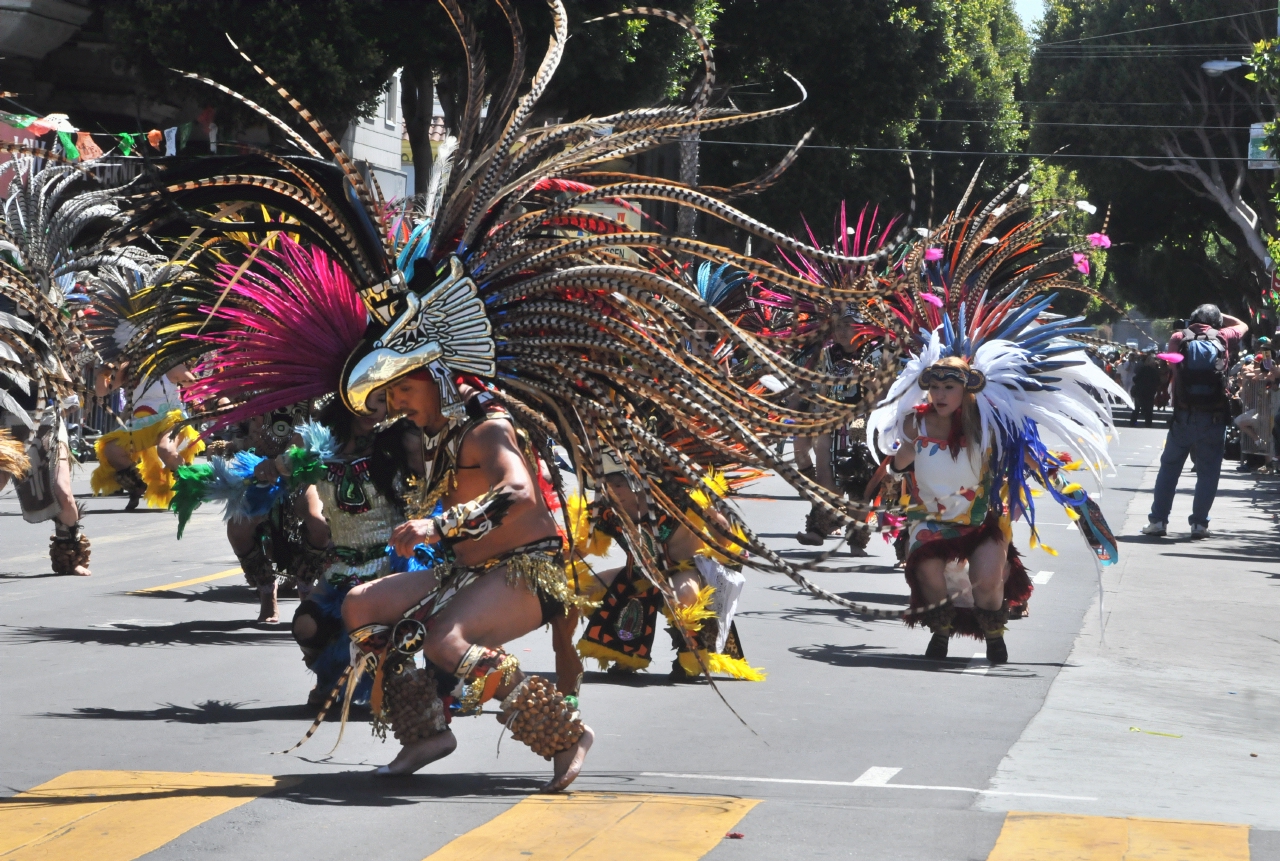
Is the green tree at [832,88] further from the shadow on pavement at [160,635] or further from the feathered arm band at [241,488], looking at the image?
the feathered arm band at [241,488]

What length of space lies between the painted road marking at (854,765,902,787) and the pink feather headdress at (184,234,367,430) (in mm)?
2269

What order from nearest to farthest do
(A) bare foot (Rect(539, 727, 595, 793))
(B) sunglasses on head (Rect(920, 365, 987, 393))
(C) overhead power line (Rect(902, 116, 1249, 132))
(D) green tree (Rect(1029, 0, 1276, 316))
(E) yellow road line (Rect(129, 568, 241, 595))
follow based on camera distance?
(A) bare foot (Rect(539, 727, 595, 793)), (B) sunglasses on head (Rect(920, 365, 987, 393)), (E) yellow road line (Rect(129, 568, 241, 595)), (D) green tree (Rect(1029, 0, 1276, 316)), (C) overhead power line (Rect(902, 116, 1249, 132))

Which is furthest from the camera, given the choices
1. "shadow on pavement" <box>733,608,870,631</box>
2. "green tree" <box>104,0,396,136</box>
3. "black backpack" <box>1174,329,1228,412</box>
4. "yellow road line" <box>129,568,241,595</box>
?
"green tree" <box>104,0,396,136</box>

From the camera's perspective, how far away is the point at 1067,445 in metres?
8.73

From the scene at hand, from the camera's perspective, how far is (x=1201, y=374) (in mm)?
15117

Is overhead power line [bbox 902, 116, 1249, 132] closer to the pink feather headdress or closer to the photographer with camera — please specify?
the photographer with camera

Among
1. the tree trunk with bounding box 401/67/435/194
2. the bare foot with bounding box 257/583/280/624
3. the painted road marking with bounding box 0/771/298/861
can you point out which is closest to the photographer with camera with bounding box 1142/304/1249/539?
the bare foot with bounding box 257/583/280/624

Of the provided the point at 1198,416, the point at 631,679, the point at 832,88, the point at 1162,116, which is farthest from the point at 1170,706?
the point at 1162,116

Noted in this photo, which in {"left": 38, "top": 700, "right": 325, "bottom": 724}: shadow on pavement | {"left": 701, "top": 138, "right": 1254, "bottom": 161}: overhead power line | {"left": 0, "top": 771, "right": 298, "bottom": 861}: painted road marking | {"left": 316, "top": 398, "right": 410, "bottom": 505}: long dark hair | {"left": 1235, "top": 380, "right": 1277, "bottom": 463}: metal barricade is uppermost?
{"left": 701, "top": 138, "right": 1254, "bottom": 161}: overhead power line

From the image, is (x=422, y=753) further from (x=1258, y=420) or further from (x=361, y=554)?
(x=1258, y=420)

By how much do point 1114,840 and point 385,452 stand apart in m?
3.06

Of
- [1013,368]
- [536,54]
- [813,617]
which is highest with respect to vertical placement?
[536,54]

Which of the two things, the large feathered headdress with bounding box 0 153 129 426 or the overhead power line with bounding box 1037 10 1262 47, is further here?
the overhead power line with bounding box 1037 10 1262 47

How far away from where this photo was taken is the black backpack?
15.1m
